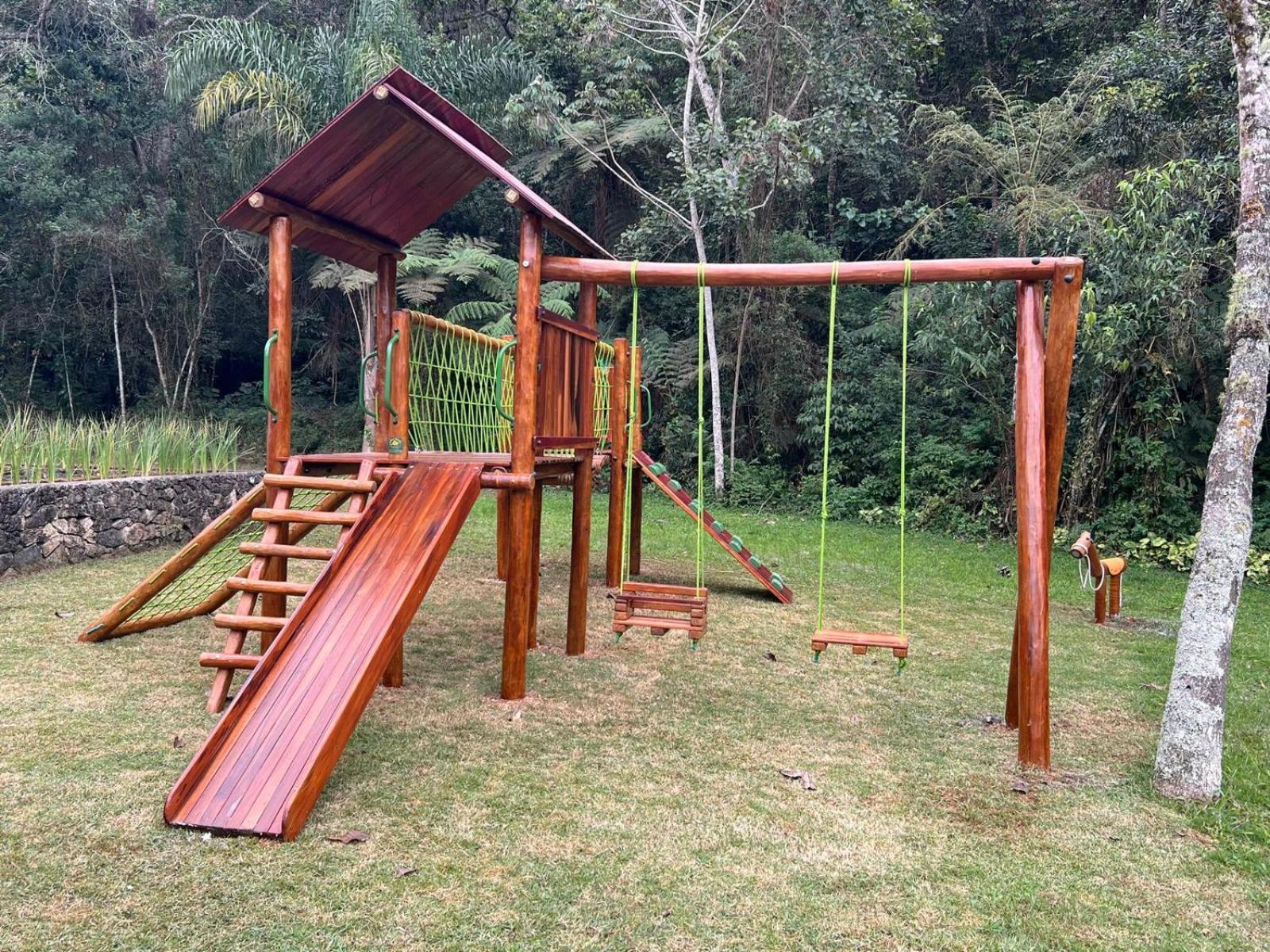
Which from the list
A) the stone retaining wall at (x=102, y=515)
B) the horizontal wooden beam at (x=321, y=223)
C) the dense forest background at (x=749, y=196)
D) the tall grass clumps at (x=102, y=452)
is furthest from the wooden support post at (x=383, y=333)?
the dense forest background at (x=749, y=196)

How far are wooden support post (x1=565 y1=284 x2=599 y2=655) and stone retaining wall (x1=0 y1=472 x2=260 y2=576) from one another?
477 centimetres

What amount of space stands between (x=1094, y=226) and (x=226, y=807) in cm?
1023

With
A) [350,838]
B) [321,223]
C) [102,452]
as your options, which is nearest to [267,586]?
[350,838]

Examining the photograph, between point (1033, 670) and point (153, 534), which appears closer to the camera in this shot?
point (1033, 670)

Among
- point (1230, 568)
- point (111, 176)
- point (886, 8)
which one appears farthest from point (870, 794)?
point (111, 176)

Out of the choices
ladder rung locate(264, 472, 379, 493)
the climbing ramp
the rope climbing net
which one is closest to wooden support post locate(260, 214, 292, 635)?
ladder rung locate(264, 472, 379, 493)

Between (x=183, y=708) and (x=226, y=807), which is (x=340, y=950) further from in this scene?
(x=183, y=708)

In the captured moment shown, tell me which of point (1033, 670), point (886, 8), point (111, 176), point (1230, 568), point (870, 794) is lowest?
point (870, 794)

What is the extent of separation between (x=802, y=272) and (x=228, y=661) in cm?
326

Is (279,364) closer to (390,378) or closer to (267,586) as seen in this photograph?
(390,378)

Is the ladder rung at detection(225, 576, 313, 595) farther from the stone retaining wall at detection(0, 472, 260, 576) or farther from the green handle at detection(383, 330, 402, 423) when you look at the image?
the stone retaining wall at detection(0, 472, 260, 576)

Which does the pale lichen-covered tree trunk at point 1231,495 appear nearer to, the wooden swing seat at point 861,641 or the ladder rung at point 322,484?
the wooden swing seat at point 861,641

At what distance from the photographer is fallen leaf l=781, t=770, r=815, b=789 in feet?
12.6

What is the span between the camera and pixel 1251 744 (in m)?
4.48
